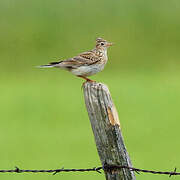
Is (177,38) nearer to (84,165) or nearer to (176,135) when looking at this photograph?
(176,135)

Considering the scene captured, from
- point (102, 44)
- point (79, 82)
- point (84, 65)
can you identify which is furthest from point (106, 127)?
point (79, 82)

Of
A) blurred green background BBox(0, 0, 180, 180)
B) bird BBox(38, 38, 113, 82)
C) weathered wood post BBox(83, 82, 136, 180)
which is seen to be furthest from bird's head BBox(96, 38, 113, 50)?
weathered wood post BBox(83, 82, 136, 180)

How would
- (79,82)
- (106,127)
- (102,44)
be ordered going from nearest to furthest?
1. (106,127)
2. (102,44)
3. (79,82)

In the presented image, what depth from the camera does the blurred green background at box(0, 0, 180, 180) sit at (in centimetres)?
1588

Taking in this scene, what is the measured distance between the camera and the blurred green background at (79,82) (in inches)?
625

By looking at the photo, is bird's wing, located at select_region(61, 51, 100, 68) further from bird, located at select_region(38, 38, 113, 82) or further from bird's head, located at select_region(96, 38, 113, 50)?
bird's head, located at select_region(96, 38, 113, 50)

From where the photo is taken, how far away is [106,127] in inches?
231

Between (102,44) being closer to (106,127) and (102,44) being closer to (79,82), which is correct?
(106,127)

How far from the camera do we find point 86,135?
17.3 meters

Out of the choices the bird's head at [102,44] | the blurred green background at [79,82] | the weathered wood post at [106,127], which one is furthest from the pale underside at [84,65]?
the blurred green background at [79,82]

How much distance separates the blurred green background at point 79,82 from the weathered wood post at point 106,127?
23.6 feet

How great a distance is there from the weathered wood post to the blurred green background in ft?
23.6

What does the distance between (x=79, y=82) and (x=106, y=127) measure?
1828 centimetres

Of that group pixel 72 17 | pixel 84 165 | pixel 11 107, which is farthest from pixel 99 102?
pixel 72 17
